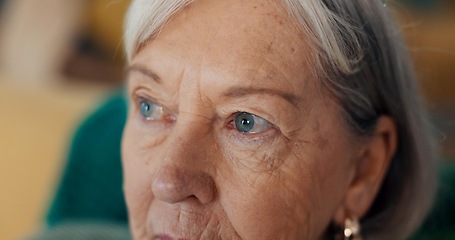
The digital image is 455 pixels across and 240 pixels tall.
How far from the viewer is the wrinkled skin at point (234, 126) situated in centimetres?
116

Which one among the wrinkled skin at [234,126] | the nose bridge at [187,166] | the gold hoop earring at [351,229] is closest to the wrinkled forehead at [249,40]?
the wrinkled skin at [234,126]

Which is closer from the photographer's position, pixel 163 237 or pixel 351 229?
pixel 163 237

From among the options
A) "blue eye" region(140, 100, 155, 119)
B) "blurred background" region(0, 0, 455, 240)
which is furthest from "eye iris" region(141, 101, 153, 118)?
"blurred background" region(0, 0, 455, 240)

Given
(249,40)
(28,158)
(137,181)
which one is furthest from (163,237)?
(28,158)

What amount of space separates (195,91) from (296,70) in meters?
0.17

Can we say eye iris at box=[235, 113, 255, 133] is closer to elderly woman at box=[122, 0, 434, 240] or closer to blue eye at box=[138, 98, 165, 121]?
elderly woman at box=[122, 0, 434, 240]

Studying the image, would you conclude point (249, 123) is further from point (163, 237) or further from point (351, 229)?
point (351, 229)

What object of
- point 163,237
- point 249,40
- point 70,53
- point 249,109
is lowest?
point 163,237

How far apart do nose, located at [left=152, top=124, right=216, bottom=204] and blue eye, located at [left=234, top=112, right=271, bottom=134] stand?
0.21 ft

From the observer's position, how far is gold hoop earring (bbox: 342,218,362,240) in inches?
55.1

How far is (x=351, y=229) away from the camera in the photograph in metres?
1.41

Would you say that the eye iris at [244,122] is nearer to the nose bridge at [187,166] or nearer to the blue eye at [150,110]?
the nose bridge at [187,166]

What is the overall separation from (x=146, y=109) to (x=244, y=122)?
0.69 ft

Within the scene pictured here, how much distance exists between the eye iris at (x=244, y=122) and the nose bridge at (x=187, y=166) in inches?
1.9
